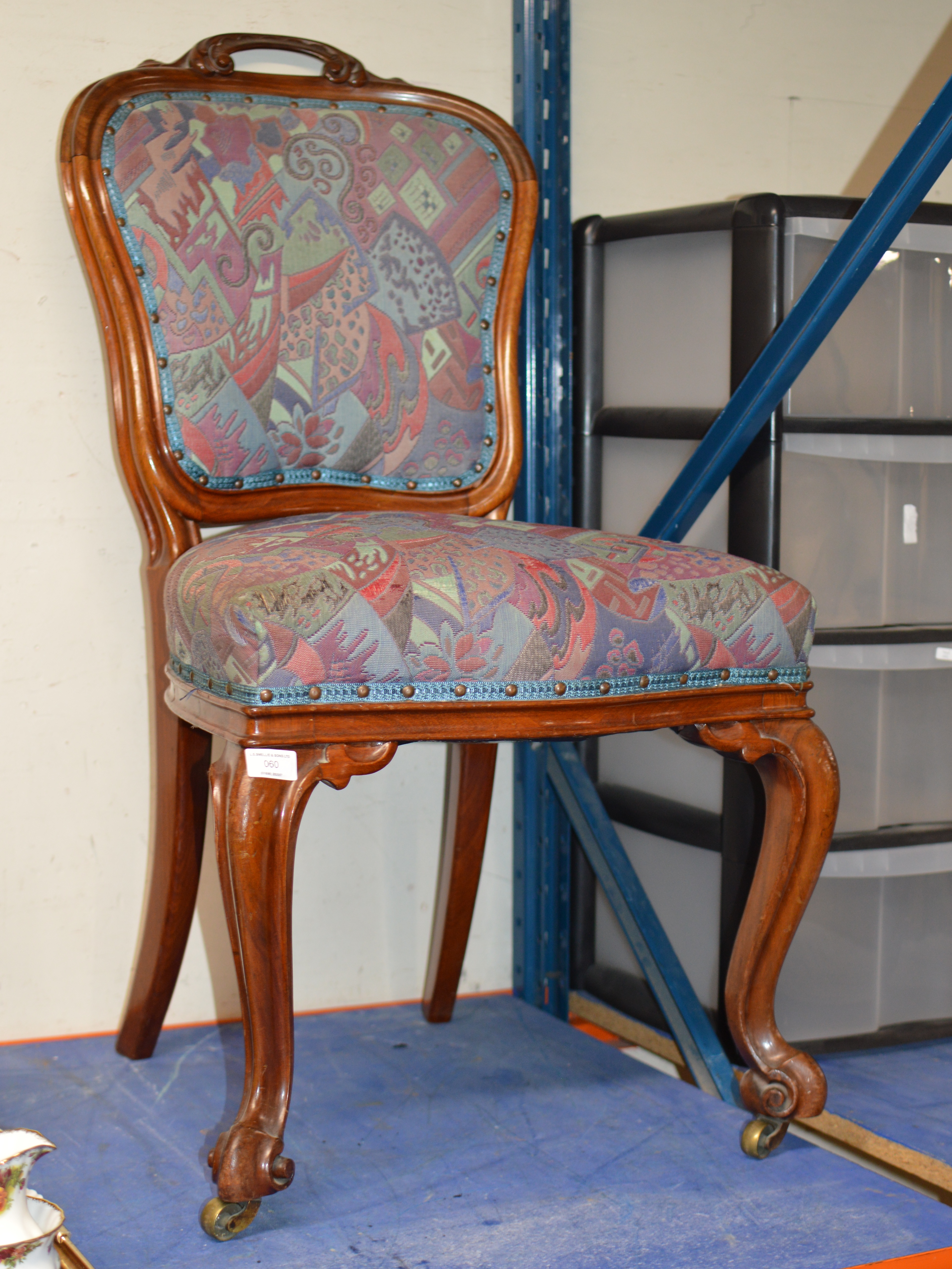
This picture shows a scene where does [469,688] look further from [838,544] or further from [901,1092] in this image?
[901,1092]

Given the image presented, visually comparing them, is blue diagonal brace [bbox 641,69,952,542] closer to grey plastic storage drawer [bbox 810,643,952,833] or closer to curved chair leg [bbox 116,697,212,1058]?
grey plastic storage drawer [bbox 810,643,952,833]

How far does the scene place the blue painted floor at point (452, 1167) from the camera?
92cm

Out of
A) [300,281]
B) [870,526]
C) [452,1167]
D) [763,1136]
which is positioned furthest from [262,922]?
[870,526]

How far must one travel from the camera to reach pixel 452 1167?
106 centimetres

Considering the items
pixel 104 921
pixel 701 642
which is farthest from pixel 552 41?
pixel 104 921

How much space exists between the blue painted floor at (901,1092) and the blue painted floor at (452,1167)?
0.14 metres

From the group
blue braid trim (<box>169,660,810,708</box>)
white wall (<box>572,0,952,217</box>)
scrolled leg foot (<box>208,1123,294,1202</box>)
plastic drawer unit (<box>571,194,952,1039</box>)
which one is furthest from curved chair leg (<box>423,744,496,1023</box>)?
white wall (<box>572,0,952,217</box>)

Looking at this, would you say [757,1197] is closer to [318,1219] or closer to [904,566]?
[318,1219]

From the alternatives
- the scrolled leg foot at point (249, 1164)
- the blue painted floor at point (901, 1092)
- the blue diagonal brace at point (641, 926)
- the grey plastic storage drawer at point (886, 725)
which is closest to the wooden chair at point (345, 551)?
the scrolled leg foot at point (249, 1164)

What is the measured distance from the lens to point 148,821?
145 cm

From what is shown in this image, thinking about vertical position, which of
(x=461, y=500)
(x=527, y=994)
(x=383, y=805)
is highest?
(x=461, y=500)

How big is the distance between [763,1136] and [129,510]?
0.92 metres

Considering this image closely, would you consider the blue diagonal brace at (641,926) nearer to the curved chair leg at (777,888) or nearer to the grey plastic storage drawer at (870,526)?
the curved chair leg at (777,888)

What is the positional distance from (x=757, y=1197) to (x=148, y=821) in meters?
0.79
